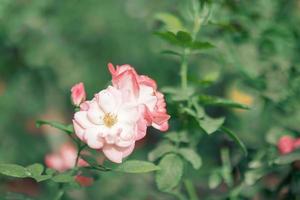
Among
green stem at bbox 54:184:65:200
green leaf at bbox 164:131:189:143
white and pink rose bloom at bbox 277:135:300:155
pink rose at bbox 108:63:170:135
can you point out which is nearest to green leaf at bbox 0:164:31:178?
green stem at bbox 54:184:65:200

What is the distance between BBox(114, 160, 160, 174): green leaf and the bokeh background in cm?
28

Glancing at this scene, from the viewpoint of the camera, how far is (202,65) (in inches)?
101

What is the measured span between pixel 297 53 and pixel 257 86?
0.80ft

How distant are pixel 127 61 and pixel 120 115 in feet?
5.99

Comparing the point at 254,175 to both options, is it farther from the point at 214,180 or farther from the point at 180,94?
the point at 180,94

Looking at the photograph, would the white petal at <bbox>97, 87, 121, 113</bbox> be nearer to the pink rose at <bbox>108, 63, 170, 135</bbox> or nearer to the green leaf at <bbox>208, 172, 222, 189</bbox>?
the pink rose at <bbox>108, 63, 170, 135</bbox>

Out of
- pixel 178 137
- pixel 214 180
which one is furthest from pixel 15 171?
pixel 214 180

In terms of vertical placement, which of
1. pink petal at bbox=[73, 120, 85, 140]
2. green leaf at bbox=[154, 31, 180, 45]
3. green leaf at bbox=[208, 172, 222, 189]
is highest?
green leaf at bbox=[154, 31, 180, 45]

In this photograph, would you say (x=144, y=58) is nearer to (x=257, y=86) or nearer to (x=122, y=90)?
(x=257, y=86)

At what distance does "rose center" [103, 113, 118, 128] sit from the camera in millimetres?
1197

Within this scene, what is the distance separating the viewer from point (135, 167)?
3.94ft

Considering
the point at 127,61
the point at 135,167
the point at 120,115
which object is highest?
the point at 127,61

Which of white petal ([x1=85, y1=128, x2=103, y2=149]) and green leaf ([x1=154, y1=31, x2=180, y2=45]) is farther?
green leaf ([x1=154, y1=31, x2=180, y2=45])

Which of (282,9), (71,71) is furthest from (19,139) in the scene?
(282,9)
